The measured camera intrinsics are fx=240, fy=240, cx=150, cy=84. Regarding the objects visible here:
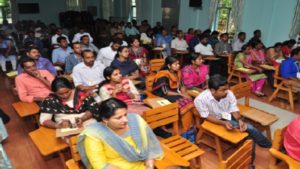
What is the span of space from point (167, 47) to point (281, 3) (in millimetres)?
3259

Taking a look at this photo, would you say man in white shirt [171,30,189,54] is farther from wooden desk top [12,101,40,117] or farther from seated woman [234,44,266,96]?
wooden desk top [12,101,40,117]

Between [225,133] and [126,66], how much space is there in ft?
7.33

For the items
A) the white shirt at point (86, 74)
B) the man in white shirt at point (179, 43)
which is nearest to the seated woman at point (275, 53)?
the man in white shirt at point (179, 43)

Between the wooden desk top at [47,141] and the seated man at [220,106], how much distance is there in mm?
1504

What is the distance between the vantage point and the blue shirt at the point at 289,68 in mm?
4309

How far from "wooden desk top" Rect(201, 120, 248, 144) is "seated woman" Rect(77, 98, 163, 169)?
91cm

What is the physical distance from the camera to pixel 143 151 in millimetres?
1834

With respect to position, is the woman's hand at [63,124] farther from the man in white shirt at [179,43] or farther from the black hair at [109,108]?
the man in white shirt at [179,43]

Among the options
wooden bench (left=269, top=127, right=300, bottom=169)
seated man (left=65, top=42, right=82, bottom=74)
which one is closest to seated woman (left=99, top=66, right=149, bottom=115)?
wooden bench (left=269, top=127, right=300, bottom=169)

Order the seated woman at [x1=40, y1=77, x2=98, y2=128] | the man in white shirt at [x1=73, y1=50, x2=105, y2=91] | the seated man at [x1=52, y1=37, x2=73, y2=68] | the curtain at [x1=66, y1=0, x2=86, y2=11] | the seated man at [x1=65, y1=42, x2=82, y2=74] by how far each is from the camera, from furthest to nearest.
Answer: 1. the curtain at [x1=66, y1=0, x2=86, y2=11]
2. the seated man at [x1=52, y1=37, x2=73, y2=68]
3. the seated man at [x1=65, y1=42, x2=82, y2=74]
4. the man in white shirt at [x1=73, y1=50, x2=105, y2=91]
5. the seated woman at [x1=40, y1=77, x2=98, y2=128]

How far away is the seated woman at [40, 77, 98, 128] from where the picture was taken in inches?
92.7

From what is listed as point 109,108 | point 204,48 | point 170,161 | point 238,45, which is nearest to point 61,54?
point 204,48

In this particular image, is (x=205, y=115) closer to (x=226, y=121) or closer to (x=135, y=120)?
(x=226, y=121)

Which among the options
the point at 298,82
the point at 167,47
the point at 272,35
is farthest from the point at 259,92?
the point at 167,47
